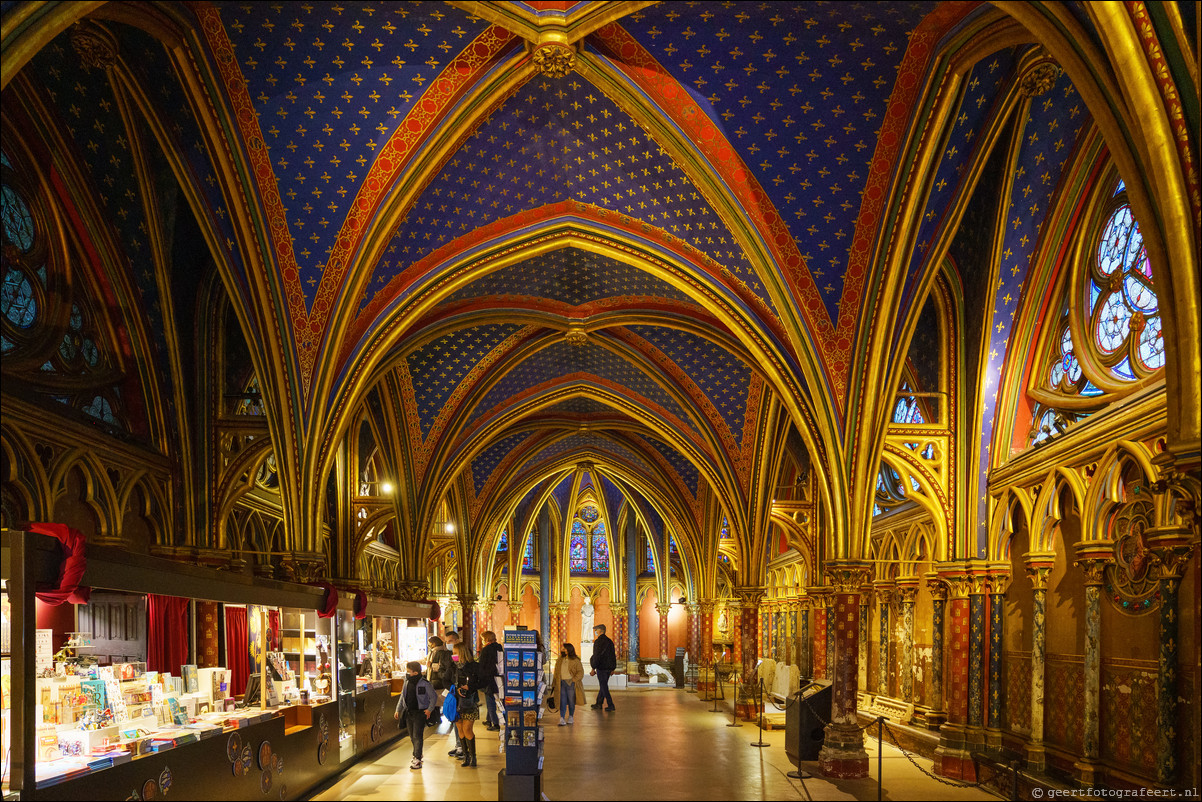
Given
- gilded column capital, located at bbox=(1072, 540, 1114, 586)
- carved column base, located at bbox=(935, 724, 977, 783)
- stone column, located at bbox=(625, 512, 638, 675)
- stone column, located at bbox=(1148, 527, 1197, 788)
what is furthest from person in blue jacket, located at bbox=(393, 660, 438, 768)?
stone column, located at bbox=(625, 512, 638, 675)

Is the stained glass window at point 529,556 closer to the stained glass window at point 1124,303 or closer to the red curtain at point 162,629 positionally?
the red curtain at point 162,629

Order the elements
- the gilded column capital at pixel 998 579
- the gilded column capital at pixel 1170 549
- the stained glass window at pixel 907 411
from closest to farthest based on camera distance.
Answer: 1. the gilded column capital at pixel 1170 549
2. the gilded column capital at pixel 998 579
3. the stained glass window at pixel 907 411

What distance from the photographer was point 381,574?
90.5ft

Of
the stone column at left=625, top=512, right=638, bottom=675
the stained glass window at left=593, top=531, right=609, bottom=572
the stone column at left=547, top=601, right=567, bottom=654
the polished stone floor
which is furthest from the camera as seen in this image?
the stained glass window at left=593, top=531, right=609, bottom=572

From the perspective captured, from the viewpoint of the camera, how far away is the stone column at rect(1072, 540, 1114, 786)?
9914 mm

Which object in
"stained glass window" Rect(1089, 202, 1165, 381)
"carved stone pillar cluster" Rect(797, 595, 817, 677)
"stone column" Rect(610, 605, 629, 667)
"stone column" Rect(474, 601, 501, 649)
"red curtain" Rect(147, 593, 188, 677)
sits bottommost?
"stone column" Rect(610, 605, 629, 667)

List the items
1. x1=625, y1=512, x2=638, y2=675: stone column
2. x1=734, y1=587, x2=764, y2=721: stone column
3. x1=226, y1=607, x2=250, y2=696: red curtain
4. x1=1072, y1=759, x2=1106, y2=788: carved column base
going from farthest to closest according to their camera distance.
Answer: x1=625, y1=512, x2=638, y2=675: stone column
x1=734, y1=587, x2=764, y2=721: stone column
x1=226, y1=607, x2=250, y2=696: red curtain
x1=1072, y1=759, x2=1106, y2=788: carved column base

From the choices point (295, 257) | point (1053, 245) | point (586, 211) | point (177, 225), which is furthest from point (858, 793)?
point (177, 225)

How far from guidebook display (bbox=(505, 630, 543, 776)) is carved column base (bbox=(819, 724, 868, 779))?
13.3 feet

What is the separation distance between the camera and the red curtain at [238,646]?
1007 cm

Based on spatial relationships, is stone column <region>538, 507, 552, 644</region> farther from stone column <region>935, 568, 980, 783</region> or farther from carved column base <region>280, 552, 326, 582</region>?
stone column <region>935, 568, 980, 783</region>

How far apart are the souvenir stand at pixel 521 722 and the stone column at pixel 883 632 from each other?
9.54m

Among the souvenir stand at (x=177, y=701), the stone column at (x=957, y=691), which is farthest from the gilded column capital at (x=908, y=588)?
the souvenir stand at (x=177, y=701)

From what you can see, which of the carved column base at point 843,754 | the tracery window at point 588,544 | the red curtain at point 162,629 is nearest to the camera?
the red curtain at point 162,629
